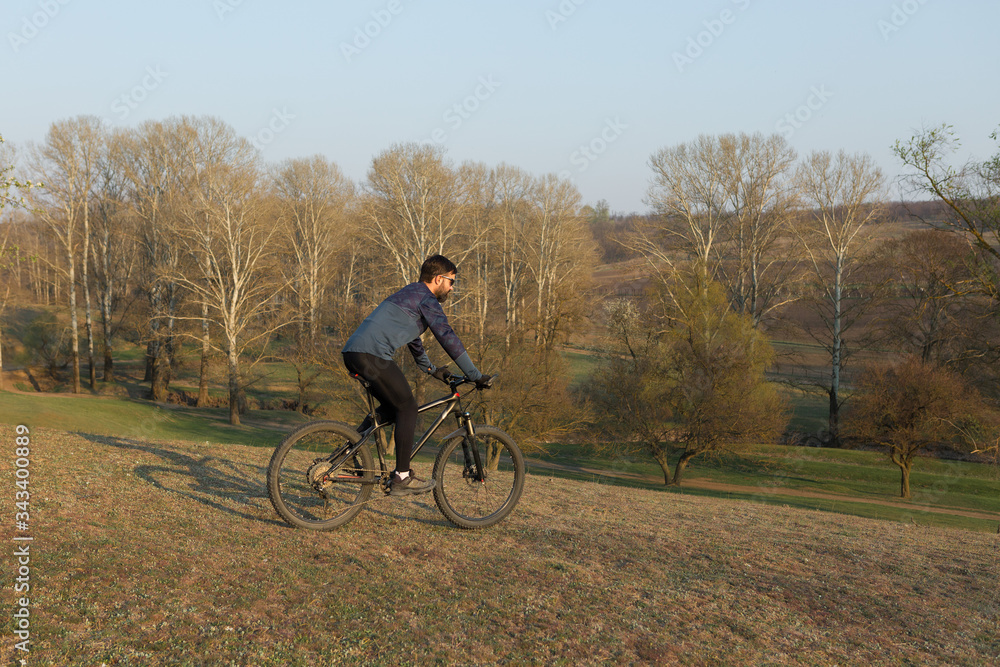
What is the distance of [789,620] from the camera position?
4391 mm

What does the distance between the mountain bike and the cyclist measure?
158 millimetres

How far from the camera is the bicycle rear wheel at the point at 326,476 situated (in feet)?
18.1

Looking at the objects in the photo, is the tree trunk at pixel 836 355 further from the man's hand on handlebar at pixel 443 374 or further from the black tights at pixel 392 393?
the black tights at pixel 392 393

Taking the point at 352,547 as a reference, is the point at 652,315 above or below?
above

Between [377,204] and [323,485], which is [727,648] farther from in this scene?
[377,204]

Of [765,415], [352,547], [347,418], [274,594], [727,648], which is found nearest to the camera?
[727,648]

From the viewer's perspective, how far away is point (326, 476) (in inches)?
221

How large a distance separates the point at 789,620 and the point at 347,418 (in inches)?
1060

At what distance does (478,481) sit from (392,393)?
Answer: 1.47 meters

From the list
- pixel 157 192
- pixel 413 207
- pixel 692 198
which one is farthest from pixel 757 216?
pixel 157 192

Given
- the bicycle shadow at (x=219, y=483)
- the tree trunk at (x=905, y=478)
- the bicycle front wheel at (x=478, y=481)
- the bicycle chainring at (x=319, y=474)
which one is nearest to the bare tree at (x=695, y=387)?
the tree trunk at (x=905, y=478)

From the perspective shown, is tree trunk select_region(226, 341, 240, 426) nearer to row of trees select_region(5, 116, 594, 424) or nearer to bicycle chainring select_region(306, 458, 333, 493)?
row of trees select_region(5, 116, 594, 424)

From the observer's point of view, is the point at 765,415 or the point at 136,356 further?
the point at 136,356

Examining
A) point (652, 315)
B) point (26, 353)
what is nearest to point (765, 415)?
point (652, 315)
